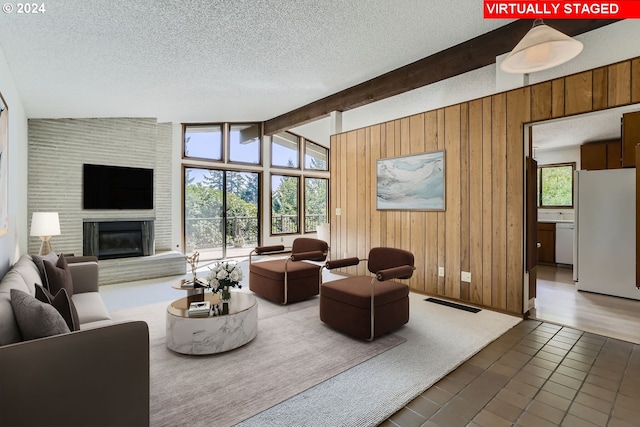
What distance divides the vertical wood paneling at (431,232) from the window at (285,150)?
192 inches

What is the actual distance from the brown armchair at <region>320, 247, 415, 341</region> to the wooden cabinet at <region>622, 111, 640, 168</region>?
136 inches

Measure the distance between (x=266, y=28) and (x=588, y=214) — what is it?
4.99 m

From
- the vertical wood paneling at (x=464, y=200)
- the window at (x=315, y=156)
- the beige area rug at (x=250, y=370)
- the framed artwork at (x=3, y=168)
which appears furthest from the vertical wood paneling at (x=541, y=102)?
the window at (x=315, y=156)

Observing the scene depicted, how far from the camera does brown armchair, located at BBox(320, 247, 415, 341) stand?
111 inches

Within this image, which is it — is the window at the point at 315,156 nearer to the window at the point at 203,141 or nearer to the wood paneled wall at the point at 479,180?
the window at the point at 203,141

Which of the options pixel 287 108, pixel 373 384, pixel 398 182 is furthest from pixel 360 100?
pixel 373 384

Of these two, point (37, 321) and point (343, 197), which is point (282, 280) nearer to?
point (343, 197)

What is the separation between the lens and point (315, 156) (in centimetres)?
930

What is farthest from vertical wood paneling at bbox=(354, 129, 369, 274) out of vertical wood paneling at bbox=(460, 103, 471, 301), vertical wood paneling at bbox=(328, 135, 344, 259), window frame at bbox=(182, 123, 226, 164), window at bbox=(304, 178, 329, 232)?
window at bbox=(304, 178, 329, 232)

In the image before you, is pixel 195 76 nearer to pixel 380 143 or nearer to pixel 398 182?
pixel 380 143

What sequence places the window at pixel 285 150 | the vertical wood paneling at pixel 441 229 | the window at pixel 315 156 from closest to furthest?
the vertical wood paneling at pixel 441 229, the window at pixel 285 150, the window at pixel 315 156

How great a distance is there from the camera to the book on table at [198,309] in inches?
104

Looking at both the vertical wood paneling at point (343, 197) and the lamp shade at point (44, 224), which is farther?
the vertical wood paneling at point (343, 197)

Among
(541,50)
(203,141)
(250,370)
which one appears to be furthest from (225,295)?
(203,141)
